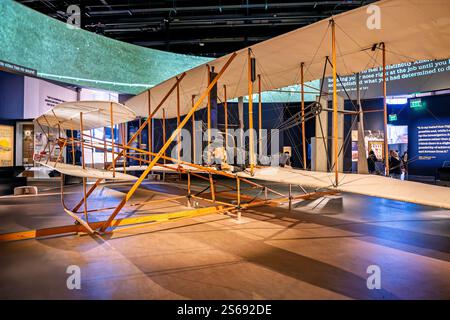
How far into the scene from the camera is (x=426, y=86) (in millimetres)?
11672

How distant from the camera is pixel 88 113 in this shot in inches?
207

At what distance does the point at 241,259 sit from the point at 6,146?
11842mm

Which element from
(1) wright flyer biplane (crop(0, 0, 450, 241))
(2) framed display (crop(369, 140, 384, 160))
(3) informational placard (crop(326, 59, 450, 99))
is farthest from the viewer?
(2) framed display (crop(369, 140, 384, 160))

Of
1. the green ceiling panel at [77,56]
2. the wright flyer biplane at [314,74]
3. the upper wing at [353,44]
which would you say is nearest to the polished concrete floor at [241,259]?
the wright flyer biplane at [314,74]

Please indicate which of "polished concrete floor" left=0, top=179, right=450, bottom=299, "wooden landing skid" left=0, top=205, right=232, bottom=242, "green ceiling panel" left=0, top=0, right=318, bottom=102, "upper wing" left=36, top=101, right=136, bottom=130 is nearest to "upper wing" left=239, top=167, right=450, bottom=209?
"polished concrete floor" left=0, top=179, right=450, bottom=299

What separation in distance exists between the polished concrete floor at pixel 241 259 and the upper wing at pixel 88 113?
2081mm

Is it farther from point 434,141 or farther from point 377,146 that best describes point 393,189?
point 377,146

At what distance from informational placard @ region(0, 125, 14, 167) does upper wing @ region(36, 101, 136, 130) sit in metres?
6.60

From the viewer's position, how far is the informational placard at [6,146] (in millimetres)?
10883

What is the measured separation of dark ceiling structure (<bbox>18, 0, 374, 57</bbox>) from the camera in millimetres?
14133

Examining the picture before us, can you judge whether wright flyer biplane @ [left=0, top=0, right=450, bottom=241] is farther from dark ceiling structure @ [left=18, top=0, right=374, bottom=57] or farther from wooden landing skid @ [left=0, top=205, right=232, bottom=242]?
dark ceiling structure @ [left=18, top=0, right=374, bottom=57]

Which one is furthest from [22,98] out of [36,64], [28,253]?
[28,253]

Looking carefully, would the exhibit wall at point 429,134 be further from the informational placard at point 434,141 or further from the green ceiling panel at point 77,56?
the green ceiling panel at point 77,56
